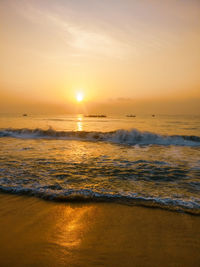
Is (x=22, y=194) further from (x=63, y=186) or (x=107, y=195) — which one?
(x=107, y=195)

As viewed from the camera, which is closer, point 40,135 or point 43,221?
point 43,221

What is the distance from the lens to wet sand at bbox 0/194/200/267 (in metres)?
2.51

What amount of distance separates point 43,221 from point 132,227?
179cm

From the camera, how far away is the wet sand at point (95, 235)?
2.51 metres

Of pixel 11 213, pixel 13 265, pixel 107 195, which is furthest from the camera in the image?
pixel 107 195

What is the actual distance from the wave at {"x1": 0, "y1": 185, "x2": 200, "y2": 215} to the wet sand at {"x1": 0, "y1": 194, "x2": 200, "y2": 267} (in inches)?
8.7

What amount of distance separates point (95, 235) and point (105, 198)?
4.46ft

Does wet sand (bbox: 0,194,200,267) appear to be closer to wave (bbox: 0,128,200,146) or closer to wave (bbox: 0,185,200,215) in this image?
wave (bbox: 0,185,200,215)

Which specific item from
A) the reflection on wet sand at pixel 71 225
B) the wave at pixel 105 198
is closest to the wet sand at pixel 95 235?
the reflection on wet sand at pixel 71 225

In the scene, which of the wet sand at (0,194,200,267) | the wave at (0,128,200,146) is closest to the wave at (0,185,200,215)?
the wet sand at (0,194,200,267)

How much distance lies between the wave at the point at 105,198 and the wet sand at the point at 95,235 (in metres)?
0.22

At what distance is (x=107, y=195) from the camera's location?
4484 mm

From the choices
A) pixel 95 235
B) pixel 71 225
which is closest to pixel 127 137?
pixel 71 225

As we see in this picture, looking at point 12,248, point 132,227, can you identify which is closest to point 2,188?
point 12,248
